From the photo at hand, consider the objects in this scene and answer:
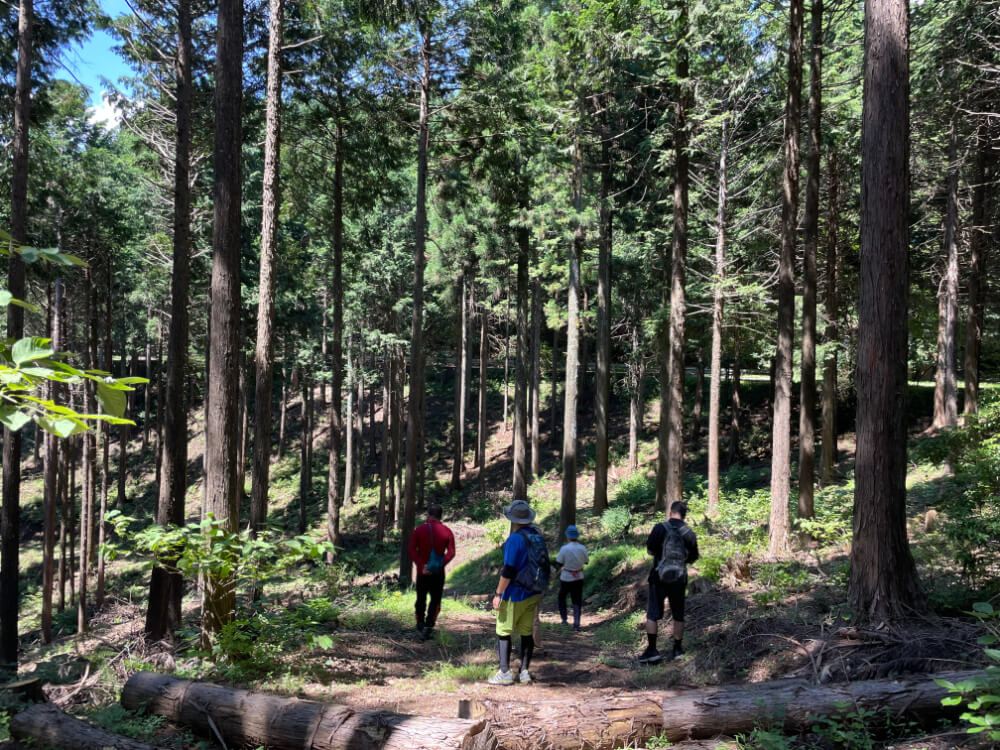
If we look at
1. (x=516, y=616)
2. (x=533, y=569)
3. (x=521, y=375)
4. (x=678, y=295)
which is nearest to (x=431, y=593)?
(x=516, y=616)

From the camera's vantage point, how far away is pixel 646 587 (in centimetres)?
1202

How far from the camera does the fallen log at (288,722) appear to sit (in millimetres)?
4164

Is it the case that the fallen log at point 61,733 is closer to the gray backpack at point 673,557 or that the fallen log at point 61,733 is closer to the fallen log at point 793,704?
the fallen log at point 793,704

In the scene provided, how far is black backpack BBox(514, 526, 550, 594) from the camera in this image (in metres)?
6.39

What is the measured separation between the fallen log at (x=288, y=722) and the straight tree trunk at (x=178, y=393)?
3016 mm

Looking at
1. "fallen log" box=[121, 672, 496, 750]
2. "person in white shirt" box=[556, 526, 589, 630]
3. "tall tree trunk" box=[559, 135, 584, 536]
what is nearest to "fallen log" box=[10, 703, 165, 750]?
"fallen log" box=[121, 672, 496, 750]

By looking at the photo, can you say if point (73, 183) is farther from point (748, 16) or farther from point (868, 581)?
point (868, 581)

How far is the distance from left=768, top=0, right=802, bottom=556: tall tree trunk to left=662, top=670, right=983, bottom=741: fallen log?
643cm

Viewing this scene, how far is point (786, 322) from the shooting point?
1102 cm

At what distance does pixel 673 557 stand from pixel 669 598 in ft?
1.66

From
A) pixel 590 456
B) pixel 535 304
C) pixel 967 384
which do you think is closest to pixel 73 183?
pixel 535 304

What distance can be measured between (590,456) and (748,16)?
925 inches

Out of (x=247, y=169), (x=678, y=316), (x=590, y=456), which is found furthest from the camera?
(x=590, y=456)

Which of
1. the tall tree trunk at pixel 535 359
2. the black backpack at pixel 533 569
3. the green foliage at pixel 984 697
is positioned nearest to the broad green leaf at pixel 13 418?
the green foliage at pixel 984 697
